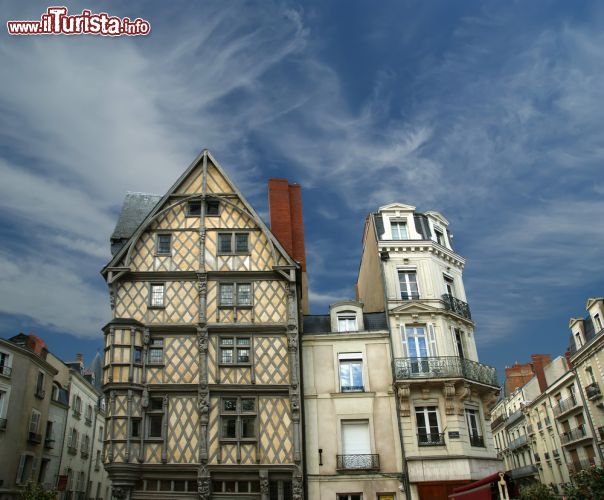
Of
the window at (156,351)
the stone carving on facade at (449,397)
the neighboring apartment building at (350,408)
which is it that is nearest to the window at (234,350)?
the window at (156,351)

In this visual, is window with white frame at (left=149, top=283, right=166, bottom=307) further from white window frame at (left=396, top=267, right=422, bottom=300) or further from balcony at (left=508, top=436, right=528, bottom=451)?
balcony at (left=508, top=436, right=528, bottom=451)

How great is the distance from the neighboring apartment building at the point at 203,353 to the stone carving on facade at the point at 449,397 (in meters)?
5.46

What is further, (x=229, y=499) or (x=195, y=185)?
(x=195, y=185)

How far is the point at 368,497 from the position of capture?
1891 centimetres

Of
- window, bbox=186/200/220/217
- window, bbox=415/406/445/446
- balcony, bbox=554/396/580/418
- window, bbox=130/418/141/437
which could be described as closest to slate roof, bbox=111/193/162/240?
window, bbox=186/200/220/217

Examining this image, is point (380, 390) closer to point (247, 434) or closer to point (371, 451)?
point (371, 451)

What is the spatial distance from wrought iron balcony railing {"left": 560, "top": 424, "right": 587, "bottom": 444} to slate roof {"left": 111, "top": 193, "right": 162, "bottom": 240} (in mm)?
27591

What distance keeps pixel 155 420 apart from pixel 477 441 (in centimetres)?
1167

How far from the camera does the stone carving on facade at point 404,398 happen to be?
65.9 ft

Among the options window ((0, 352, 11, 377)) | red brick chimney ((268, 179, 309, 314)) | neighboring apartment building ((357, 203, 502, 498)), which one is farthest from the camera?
window ((0, 352, 11, 377))

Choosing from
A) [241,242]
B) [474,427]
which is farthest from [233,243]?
[474,427]

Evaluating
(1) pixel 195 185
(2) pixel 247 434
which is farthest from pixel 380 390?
(1) pixel 195 185

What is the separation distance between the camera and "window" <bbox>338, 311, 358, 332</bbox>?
22.1 meters

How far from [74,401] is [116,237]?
46.5ft
